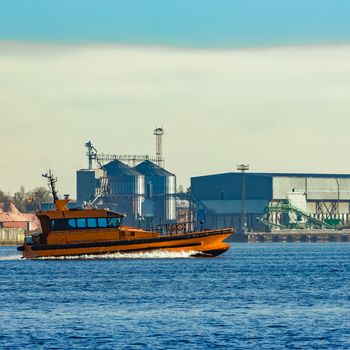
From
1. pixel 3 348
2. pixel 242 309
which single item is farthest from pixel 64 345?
pixel 242 309

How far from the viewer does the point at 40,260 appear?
432 ft

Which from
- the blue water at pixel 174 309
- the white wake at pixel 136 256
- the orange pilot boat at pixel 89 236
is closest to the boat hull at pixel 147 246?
the orange pilot boat at pixel 89 236

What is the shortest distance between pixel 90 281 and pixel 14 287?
7497 millimetres

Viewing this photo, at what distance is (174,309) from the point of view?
69375 millimetres

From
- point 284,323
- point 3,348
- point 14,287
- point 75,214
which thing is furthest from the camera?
point 75,214

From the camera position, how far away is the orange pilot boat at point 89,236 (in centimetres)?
12269

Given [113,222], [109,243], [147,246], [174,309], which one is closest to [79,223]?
[113,222]

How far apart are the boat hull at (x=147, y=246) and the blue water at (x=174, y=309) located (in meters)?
11.8

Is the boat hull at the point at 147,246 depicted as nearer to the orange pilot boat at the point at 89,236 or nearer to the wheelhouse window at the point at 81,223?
the orange pilot boat at the point at 89,236

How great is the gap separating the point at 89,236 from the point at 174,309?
55.0 meters

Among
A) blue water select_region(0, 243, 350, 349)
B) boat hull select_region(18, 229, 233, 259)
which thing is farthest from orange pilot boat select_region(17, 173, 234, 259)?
blue water select_region(0, 243, 350, 349)

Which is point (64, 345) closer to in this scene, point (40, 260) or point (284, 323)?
point (284, 323)

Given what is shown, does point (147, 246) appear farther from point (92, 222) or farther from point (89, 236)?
point (92, 222)

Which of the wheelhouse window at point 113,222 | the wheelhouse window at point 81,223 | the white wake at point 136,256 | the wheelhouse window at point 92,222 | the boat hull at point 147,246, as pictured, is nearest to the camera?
the wheelhouse window at point 81,223
